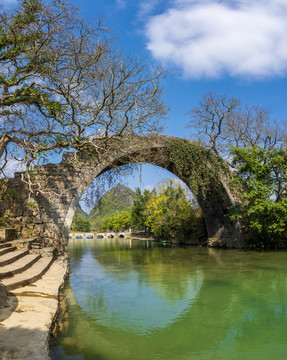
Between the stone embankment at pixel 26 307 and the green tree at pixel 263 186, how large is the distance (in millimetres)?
10050

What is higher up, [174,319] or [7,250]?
[7,250]

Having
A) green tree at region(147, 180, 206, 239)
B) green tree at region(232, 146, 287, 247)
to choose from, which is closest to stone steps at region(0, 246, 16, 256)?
green tree at region(232, 146, 287, 247)

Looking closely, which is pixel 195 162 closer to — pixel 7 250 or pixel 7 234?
pixel 7 234

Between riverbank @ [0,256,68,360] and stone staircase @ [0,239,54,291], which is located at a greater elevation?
stone staircase @ [0,239,54,291]

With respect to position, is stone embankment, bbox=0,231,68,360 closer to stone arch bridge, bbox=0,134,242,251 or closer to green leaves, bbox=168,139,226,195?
stone arch bridge, bbox=0,134,242,251

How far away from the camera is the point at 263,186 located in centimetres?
1390

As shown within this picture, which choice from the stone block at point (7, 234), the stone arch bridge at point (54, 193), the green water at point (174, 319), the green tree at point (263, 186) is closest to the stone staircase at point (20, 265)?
the stone block at point (7, 234)

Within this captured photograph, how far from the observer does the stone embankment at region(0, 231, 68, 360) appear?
98.6 inches

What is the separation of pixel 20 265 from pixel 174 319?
3.37 m

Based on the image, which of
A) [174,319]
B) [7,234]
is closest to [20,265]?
[7,234]

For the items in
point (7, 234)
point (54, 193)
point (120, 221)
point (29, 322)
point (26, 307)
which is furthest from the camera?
point (120, 221)

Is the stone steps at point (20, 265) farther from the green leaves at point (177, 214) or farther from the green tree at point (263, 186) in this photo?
the green leaves at point (177, 214)

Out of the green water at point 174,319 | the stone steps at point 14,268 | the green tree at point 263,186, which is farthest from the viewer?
the green tree at point 263,186

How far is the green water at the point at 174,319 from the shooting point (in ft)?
10.0
